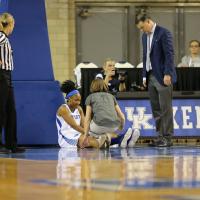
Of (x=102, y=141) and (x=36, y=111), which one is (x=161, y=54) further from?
(x=36, y=111)

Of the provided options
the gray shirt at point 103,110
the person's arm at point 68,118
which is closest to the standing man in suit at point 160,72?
the gray shirt at point 103,110

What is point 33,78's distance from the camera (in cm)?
999

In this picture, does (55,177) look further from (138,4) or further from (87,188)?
(138,4)

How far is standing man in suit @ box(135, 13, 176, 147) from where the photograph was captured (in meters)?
9.17

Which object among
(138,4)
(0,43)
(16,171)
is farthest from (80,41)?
(16,171)

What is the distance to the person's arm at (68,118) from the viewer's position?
9.45 metres

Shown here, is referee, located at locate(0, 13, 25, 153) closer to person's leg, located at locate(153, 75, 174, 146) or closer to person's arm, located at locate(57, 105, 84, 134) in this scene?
person's arm, located at locate(57, 105, 84, 134)

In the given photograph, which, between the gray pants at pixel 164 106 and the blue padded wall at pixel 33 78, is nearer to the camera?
the gray pants at pixel 164 106

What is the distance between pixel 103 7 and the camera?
1908 centimetres

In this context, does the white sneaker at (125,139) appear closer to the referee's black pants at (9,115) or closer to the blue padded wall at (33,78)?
the blue padded wall at (33,78)

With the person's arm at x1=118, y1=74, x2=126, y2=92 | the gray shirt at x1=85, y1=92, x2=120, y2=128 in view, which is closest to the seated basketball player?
the gray shirt at x1=85, y1=92, x2=120, y2=128

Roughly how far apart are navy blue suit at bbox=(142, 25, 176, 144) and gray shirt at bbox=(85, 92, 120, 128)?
0.55 meters

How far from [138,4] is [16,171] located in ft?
47.2

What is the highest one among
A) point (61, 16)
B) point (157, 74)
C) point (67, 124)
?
point (61, 16)
